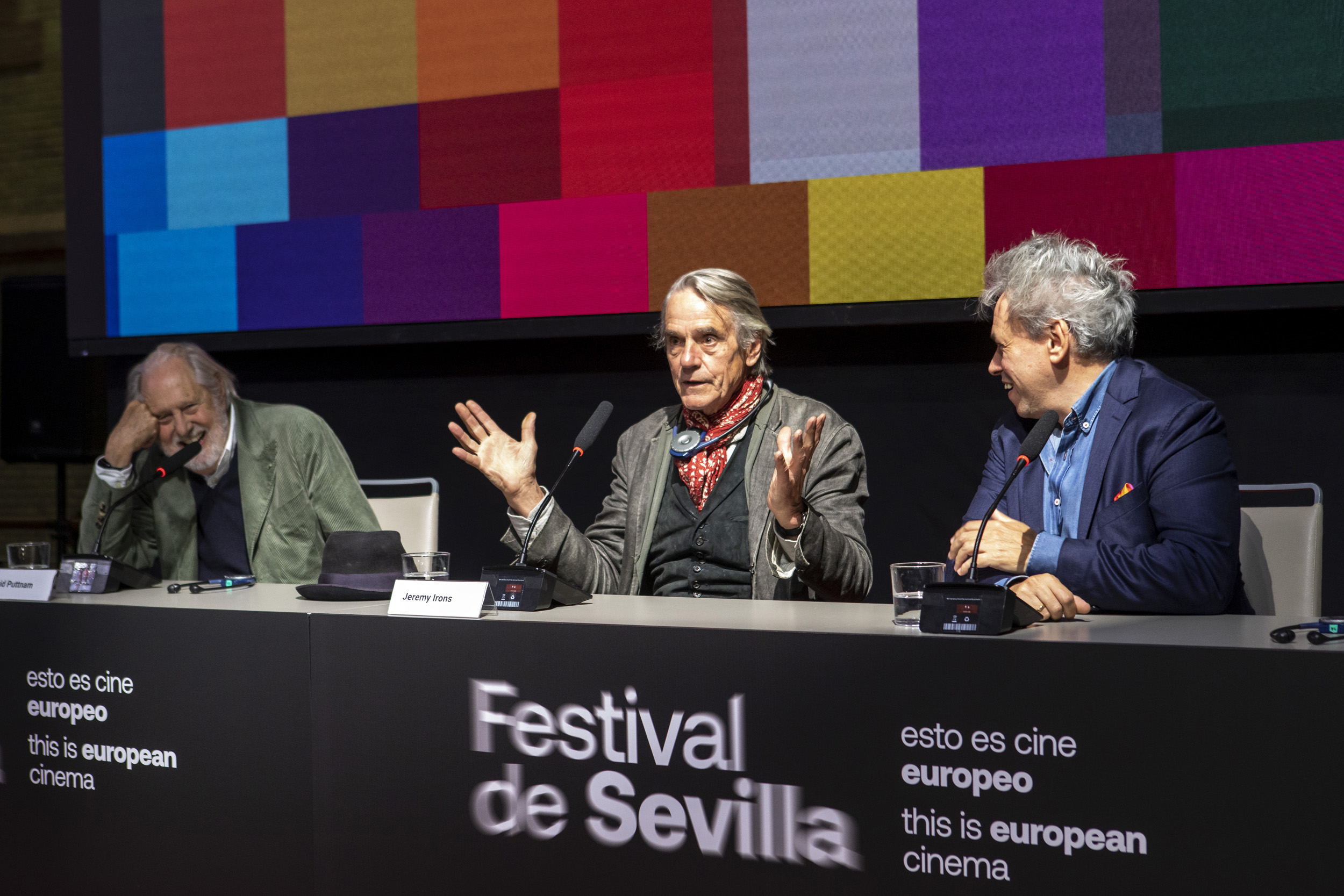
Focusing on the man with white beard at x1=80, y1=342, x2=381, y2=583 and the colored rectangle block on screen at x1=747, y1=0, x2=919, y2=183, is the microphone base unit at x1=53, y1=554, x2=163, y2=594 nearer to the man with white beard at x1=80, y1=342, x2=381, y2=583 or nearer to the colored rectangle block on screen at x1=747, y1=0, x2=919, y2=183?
the man with white beard at x1=80, y1=342, x2=381, y2=583

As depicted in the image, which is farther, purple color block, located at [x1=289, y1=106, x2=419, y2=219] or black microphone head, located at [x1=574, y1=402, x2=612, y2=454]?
purple color block, located at [x1=289, y1=106, x2=419, y2=219]

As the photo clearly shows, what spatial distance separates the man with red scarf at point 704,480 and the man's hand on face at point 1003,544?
364 millimetres

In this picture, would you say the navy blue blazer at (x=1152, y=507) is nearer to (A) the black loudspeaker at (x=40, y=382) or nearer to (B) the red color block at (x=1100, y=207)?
(B) the red color block at (x=1100, y=207)

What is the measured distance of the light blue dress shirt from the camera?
5.59 ft

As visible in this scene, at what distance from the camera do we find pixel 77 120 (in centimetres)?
334

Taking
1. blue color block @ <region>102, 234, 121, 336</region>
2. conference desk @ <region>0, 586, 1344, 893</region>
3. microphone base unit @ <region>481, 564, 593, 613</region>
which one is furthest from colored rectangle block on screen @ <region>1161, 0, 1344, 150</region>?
blue color block @ <region>102, 234, 121, 336</region>

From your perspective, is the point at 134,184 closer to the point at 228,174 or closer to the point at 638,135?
the point at 228,174

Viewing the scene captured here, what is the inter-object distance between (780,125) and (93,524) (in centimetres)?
190

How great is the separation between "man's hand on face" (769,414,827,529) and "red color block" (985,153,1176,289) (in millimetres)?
1063

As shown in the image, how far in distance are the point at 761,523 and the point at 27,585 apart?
119cm

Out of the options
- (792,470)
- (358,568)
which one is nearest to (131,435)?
(358,568)

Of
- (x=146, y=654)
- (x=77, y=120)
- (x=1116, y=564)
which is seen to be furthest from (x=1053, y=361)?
(x=77, y=120)

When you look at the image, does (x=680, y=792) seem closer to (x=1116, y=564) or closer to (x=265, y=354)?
(x=1116, y=564)

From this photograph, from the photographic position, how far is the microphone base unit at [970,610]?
111 cm
